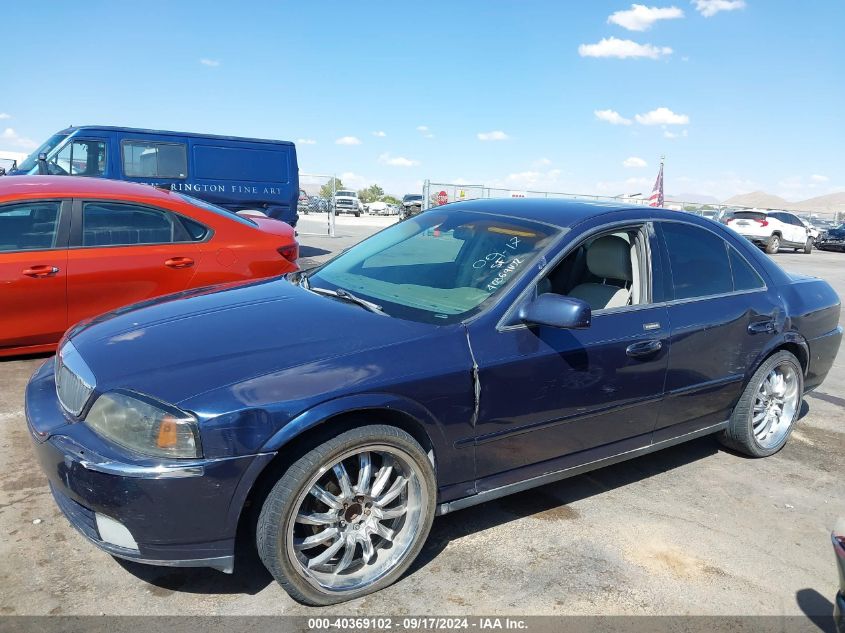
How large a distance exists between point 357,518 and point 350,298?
1040 millimetres

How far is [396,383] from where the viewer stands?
2.50 meters

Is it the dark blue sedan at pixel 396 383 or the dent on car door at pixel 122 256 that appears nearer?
the dark blue sedan at pixel 396 383

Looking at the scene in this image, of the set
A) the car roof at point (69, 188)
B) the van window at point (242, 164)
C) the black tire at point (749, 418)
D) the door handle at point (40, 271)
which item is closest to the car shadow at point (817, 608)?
the black tire at point (749, 418)

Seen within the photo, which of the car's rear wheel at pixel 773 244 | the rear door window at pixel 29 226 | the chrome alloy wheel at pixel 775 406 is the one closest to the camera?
the chrome alloy wheel at pixel 775 406

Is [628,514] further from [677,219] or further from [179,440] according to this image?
[179,440]

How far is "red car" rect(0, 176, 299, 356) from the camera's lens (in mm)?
4602

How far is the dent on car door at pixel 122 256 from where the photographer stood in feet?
15.6

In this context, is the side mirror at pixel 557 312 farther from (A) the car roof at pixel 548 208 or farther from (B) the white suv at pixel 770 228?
(B) the white suv at pixel 770 228

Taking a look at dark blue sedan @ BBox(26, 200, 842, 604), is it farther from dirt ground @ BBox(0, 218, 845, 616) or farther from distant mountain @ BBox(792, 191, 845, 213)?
distant mountain @ BBox(792, 191, 845, 213)

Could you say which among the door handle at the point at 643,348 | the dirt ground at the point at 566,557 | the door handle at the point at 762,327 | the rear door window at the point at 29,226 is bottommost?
the dirt ground at the point at 566,557

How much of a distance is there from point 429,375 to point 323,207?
41538 mm

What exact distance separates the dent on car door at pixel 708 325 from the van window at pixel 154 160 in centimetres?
1055

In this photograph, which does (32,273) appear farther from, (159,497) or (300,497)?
(300,497)

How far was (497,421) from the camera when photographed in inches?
110
